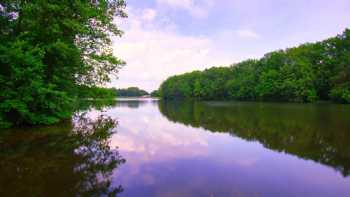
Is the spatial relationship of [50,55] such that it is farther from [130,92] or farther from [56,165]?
[130,92]

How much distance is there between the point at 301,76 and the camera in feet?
163

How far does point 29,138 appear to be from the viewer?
9.30m

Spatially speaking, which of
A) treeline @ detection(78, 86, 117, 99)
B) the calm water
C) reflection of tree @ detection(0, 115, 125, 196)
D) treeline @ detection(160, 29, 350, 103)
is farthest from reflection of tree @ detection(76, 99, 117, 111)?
treeline @ detection(160, 29, 350, 103)

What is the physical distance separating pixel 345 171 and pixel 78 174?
657 centimetres

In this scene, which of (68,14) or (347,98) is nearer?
(68,14)

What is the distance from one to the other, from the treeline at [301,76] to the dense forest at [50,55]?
127 feet

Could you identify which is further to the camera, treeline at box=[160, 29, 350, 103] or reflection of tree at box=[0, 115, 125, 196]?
treeline at box=[160, 29, 350, 103]

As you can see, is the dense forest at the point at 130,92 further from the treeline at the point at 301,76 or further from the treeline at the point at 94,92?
the treeline at the point at 94,92

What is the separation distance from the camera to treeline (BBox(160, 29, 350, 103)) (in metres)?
42.0

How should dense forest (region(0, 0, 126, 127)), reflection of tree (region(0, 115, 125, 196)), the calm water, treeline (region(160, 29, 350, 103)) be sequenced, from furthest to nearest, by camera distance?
treeline (region(160, 29, 350, 103)) → dense forest (region(0, 0, 126, 127)) → the calm water → reflection of tree (region(0, 115, 125, 196))

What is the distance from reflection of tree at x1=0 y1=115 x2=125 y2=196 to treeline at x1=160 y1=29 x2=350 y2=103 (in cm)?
4133

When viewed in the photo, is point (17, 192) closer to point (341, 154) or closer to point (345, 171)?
point (345, 171)

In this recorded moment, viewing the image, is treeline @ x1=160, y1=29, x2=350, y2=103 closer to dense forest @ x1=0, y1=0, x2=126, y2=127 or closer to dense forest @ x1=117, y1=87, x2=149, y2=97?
dense forest @ x1=0, y1=0, x2=126, y2=127

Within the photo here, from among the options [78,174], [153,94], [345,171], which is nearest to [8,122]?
[78,174]
